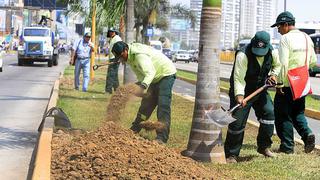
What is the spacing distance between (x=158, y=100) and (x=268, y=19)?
108 m

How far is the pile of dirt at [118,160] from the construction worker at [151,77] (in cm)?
81

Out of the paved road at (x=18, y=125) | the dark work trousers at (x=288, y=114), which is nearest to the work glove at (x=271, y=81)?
the dark work trousers at (x=288, y=114)

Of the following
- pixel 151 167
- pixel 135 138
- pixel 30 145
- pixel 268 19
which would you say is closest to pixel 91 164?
pixel 151 167

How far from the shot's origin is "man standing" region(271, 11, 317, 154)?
23.6ft

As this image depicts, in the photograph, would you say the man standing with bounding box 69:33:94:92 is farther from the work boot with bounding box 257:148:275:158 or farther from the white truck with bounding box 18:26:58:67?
the white truck with bounding box 18:26:58:67

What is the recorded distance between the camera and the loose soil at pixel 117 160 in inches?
202

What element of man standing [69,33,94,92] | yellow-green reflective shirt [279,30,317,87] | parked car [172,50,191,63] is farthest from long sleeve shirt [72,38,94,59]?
parked car [172,50,191,63]

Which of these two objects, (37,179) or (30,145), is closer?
(37,179)

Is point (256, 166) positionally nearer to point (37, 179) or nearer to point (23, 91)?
point (37, 179)

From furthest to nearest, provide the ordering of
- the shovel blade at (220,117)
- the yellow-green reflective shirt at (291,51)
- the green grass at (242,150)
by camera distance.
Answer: the yellow-green reflective shirt at (291,51)
the shovel blade at (220,117)
the green grass at (242,150)

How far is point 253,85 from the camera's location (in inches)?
267

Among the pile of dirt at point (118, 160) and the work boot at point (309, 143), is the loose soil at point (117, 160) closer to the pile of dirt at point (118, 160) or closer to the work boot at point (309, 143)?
the pile of dirt at point (118, 160)

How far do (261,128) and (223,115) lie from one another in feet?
2.40

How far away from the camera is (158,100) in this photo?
734cm
